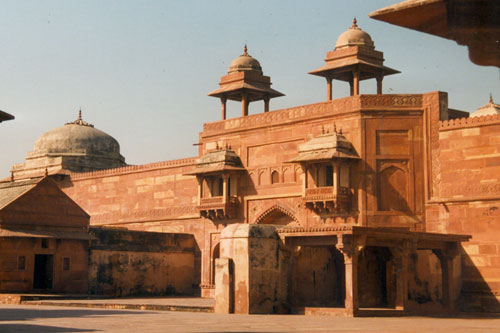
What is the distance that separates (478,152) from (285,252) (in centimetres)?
613

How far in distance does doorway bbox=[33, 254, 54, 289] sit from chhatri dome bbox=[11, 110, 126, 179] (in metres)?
13.4

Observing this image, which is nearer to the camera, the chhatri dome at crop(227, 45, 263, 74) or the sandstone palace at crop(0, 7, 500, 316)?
the sandstone palace at crop(0, 7, 500, 316)

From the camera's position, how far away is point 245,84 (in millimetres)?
28547

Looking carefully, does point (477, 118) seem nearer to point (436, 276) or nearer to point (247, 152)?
point (436, 276)

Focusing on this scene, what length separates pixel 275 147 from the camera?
26109 millimetres

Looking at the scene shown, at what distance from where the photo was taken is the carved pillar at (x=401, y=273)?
18203 millimetres

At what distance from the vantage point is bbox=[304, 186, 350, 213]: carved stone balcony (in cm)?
2330

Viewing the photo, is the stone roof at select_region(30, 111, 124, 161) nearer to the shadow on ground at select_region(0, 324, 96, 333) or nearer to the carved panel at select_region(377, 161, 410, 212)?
the carved panel at select_region(377, 161, 410, 212)

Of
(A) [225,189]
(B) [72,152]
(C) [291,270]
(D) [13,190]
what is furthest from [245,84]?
(B) [72,152]

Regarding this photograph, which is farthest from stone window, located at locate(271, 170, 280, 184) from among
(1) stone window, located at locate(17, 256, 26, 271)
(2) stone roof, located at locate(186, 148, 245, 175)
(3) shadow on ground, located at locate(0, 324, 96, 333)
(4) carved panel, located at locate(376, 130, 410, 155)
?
(3) shadow on ground, located at locate(0, 324, 96, 333)

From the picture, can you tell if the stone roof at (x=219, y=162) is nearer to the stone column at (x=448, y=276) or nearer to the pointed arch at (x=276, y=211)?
the pointed arch at (x=276, y=211)

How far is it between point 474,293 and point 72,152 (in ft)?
78.3

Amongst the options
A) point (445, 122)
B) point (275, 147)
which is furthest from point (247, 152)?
point (445, 122)

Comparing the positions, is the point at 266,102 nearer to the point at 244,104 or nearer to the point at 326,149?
the point at 244,104
